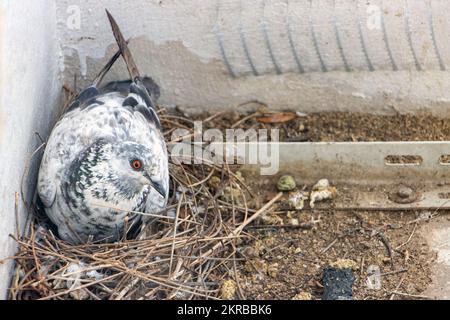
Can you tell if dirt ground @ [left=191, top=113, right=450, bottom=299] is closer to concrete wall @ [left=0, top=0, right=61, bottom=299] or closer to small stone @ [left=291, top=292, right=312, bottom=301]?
small stone @ [left=291, top=292, right=312, bottom=301]

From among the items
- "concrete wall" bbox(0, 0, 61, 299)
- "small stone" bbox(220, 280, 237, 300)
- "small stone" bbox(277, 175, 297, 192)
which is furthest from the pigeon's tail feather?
"small stone" bbox(220, 280, 237, 300)

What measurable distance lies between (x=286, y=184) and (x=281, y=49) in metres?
0.89

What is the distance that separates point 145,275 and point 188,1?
1.85 meters

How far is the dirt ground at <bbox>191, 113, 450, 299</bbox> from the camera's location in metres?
4.54

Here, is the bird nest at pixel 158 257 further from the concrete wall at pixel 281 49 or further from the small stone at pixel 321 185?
the concrete wall at pixel 281 49

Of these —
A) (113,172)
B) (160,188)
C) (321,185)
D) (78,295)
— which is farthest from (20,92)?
(321,185)

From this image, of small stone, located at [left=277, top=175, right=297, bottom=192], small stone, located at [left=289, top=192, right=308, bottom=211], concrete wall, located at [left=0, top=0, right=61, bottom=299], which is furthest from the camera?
small stone, located at [left=277, top=175, right=297, bottom=192]

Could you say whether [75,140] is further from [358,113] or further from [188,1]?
[358,113]

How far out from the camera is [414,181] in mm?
5262

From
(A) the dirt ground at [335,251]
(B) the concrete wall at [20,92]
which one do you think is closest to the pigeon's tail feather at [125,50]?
(B) the concrete wall at [20,92]

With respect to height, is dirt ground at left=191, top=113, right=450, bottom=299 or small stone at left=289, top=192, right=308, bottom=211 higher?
small stone at left=289, top=192, right=308, bottom=211

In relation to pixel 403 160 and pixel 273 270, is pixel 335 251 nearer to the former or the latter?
pixel 273 270

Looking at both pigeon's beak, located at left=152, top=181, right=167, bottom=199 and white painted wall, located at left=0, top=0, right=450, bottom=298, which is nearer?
pigeon's beak, located at left=152, top=181, right=167, bottom=199

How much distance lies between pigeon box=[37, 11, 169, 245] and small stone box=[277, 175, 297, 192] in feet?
2.60
